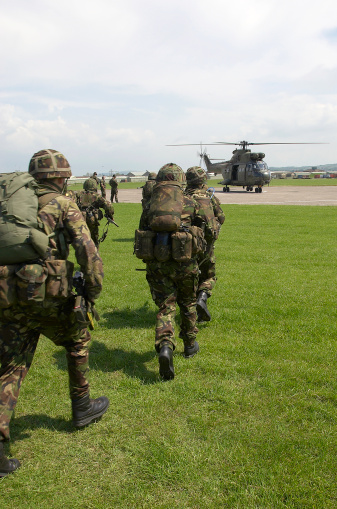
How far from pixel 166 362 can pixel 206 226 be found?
1989 mm

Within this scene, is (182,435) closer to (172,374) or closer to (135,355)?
(172,374)

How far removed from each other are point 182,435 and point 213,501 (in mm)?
718

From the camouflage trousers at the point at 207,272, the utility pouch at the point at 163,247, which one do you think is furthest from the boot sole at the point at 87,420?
the camouflage trousers at the point at 207,272

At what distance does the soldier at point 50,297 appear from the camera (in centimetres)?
301

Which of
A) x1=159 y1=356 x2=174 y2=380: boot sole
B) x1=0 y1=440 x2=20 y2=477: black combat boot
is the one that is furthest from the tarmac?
x1=0 y1=440 x2=20 y2=477: black combat boot

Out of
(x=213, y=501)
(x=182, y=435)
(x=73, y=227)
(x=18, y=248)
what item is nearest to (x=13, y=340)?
(x=18, y=248)

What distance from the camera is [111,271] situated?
9320mm

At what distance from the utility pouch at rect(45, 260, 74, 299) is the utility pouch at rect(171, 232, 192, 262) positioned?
152 centimetres

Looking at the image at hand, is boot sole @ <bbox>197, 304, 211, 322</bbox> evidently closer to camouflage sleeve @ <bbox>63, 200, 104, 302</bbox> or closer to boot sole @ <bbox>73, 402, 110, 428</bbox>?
boot sole @ <bbox>73, 402, 110, 428</bbox>

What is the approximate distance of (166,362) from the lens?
4.07 meters

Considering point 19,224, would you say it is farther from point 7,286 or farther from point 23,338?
point 23,338

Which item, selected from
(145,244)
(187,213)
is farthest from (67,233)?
(187,213)

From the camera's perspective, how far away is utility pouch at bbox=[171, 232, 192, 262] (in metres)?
4.39

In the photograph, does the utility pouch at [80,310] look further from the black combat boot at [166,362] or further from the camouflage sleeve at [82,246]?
the black combat boot at [166,362]
